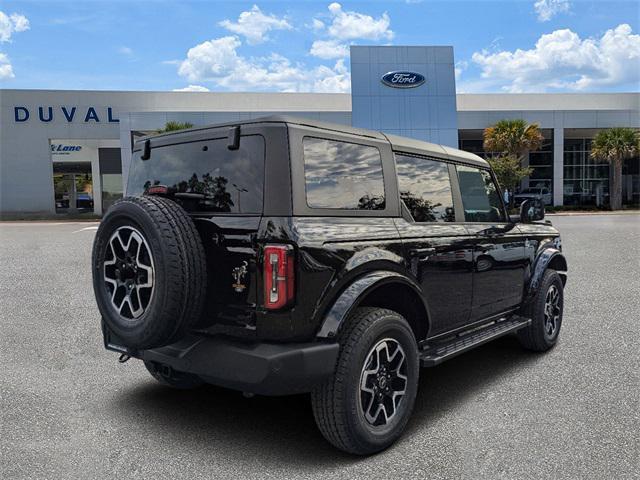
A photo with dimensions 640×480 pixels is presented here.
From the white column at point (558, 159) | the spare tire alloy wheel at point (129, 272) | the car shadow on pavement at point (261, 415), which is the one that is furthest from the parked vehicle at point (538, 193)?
the spare tire alloy wheel at point (129, 272)

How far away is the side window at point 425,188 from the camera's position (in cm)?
381

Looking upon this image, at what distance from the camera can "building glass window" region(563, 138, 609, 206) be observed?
4100 cm

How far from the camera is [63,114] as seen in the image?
3625 centimetres

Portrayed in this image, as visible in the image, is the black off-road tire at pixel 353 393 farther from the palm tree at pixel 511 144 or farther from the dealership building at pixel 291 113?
the palm tree at pixel 511 144

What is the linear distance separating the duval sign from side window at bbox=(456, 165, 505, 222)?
1428 inches

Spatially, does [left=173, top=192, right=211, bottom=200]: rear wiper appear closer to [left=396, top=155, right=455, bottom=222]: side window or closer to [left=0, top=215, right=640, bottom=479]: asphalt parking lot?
[left=396, top=155, right=455, bottom=222]: side window

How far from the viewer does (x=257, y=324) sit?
9.61ft

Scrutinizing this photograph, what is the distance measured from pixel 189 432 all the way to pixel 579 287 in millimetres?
7312

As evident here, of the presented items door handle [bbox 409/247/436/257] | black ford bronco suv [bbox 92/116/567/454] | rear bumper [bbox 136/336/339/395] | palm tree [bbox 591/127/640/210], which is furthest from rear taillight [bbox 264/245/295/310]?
palm tree [bbox 591/127/640/210]

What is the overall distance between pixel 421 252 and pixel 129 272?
191 cm

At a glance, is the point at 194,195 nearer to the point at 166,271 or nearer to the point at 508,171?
the point at 166,271

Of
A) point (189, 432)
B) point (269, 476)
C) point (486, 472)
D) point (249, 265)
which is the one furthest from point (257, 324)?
point (486, 472)

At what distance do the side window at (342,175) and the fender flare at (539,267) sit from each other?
7.79 ft

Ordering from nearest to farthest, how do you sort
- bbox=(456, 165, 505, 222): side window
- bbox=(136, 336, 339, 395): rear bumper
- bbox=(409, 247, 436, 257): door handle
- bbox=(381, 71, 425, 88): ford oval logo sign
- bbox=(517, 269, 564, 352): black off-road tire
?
bbox=(136, 336, 339, 395): rear bumper → bbox=(409, 247, 436, 257): door handle → bbox=(456, 165, 505, 222): side window → bbox=(517, 269, 564, 352): black off-road tire → bbox=(381, 71, 425, 88): ford oval logo sign
